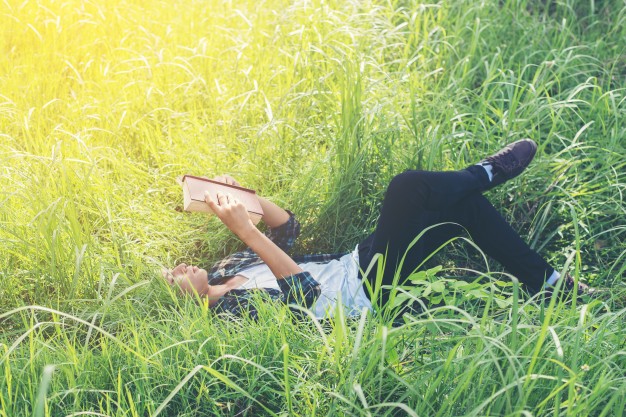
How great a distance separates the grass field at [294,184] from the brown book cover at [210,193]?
12.4 inches

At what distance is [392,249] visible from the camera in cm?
286

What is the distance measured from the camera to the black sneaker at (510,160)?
3076 millimetres

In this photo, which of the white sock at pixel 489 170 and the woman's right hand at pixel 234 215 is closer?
the woman's right hand at pixel 234 215

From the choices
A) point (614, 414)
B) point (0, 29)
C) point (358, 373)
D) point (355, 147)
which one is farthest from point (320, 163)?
point (0, 29)

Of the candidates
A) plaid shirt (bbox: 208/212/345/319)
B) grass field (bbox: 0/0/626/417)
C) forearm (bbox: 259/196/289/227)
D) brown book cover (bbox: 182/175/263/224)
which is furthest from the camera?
forearm (bbox: 259/196/289/227)

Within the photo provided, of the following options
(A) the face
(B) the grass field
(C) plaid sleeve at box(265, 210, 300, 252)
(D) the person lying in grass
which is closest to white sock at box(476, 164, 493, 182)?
(D) the person lying in grass

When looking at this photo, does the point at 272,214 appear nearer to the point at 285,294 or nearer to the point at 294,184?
the point at 294,184

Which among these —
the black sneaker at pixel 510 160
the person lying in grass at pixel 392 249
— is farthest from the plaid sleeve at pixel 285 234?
the black sneaker at pixel 510 160

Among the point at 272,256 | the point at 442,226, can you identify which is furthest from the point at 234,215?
the point at 442,226

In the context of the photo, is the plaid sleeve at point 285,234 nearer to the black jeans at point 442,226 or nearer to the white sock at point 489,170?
the black jeans at point 442,226

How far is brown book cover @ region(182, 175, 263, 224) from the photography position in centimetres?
283

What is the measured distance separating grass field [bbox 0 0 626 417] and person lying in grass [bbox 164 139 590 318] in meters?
0.13

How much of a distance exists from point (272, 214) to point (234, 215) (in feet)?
1.22

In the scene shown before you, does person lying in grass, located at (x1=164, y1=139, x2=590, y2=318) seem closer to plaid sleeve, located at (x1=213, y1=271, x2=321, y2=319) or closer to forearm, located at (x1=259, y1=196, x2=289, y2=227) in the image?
plaid sleeve, located at (x1=213, y1=271, x2=321, y2=319)
